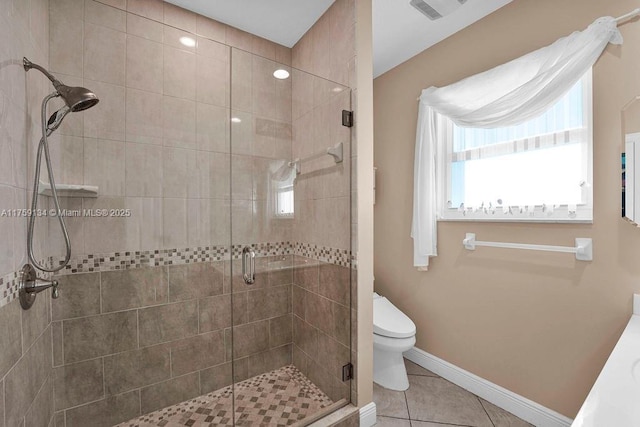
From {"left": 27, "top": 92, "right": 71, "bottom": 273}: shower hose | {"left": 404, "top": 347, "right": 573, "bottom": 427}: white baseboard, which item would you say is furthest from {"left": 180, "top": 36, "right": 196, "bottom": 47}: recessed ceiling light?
{"left": 404, "top": 347, "right": 573, "bottom": 427}: white baseboard

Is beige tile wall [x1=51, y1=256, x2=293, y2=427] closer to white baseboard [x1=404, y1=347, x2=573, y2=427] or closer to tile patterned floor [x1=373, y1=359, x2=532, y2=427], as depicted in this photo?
tile patterned floor [x1=373, y1=359, x2=532, y2=427]

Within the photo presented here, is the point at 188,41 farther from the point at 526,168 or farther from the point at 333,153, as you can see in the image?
the point at 526,168

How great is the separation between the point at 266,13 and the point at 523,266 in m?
2.35

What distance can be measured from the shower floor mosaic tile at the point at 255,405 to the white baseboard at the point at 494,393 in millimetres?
1005

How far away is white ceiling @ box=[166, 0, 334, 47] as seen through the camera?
183 cm

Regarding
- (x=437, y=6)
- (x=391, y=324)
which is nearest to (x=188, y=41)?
(x=437, y=6)

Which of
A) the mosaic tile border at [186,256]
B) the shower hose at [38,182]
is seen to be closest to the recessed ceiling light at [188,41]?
the shower hose at [38,182]

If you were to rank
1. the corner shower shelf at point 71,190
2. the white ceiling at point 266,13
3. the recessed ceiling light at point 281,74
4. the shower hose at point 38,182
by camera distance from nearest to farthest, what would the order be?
the shower hose at point 38,182
the corner shower shelf at point 71,190
the recessed ceiling light at point 281,74
the white ceiling at point 266,13

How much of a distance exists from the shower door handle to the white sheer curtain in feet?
4.33

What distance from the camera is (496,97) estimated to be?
181cm

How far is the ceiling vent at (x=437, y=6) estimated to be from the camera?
5.11ft

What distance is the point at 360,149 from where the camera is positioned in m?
1.65

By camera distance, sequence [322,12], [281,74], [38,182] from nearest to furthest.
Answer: [38,182]
[281,74]
[322,12]

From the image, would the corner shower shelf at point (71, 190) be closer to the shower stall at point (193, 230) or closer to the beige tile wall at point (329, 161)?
the shower stall at point (193, 230)
